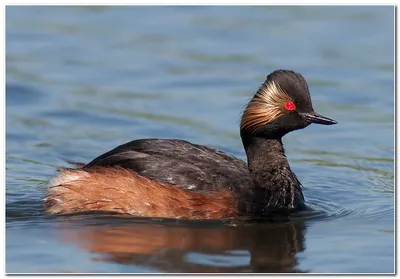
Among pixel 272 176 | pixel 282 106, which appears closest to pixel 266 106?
pixel 282 106

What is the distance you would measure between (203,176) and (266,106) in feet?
3.27

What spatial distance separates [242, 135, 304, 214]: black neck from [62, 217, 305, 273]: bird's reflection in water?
1.26 ft

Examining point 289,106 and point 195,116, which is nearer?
point 289,106

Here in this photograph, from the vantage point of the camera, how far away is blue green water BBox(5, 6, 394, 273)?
9367 millimetres

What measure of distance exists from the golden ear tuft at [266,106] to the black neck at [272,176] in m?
0.26

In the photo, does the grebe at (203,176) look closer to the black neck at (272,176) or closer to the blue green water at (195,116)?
the black neck at (272,176)

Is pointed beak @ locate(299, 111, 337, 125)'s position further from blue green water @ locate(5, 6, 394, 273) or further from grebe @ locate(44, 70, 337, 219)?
blue green water @ locate(5, 6, 394, 273)

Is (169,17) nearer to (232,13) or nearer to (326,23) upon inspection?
(232,13)

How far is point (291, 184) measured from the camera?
10.8m

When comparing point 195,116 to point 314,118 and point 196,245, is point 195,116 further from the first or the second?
point 196,245

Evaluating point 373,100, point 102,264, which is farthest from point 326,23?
point 102,264

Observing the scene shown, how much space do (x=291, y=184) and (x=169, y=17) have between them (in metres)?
9.13

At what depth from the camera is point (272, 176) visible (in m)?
10.8

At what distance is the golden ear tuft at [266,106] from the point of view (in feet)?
34.7
